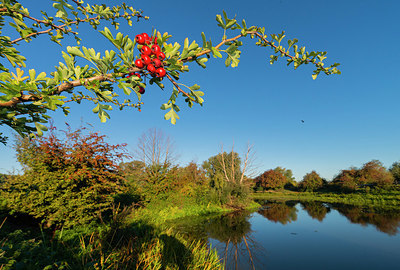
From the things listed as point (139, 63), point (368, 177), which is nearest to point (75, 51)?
point (139, 63)

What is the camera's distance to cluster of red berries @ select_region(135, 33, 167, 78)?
107 cm

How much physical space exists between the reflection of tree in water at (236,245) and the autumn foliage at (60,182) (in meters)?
5.08

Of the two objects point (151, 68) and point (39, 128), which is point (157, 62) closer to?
point (151, 68)

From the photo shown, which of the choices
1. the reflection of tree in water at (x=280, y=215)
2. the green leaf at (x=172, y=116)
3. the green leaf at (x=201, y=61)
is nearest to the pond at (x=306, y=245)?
the reflection of tree in water at (x=280, y=215)

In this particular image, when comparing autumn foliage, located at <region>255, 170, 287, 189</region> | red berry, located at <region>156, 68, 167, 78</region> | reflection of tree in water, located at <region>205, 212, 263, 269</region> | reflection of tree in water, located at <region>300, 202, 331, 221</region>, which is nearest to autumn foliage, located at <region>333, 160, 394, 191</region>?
autumn foliage, located at <region>255, 170, 287, 189</region>

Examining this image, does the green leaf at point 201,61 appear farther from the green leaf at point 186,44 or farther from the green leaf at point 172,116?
the green leaf at point 172,116

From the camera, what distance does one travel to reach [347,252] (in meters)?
6.81

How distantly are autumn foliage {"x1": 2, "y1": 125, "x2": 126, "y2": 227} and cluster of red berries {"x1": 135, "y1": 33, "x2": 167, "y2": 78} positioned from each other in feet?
19.0

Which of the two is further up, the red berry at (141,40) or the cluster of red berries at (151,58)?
the red berry at (141,40)

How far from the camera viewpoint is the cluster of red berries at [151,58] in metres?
1.07

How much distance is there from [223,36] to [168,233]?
20.4ft

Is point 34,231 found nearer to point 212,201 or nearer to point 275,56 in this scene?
point 275,56

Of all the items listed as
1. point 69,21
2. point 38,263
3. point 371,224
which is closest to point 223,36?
point 69,21

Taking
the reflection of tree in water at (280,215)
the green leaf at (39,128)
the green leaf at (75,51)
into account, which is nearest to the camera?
the green leaf at (75,51)
